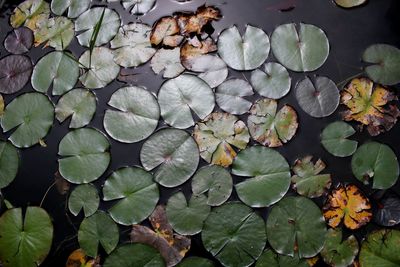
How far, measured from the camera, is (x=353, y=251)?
1.64m

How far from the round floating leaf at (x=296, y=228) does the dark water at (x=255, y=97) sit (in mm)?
64

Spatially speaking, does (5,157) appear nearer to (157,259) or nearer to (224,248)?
(157,259)

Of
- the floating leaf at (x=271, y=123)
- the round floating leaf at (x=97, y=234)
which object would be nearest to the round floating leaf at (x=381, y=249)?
the floating leaf at (x=271, y=123)

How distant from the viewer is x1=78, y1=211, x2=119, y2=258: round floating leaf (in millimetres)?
1704

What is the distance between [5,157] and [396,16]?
1.83m

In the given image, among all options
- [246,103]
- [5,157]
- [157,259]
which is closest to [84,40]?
Result: [5,157]

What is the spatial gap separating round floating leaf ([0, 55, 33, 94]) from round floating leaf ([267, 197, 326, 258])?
1.26 metres

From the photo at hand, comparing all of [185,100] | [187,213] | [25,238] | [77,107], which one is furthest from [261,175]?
[25,238]

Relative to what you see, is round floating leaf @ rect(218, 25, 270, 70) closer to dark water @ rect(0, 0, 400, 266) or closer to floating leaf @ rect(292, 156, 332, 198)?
dark water @ rect(0, 0, 400, 266)

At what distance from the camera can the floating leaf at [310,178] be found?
5.58 feet

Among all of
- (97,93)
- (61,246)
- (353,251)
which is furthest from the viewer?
(97,93)

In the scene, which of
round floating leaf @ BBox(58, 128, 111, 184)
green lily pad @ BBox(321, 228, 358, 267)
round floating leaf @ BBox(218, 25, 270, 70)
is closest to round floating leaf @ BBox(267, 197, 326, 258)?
green lily pad @ BBox(321, 228, 358, 267)

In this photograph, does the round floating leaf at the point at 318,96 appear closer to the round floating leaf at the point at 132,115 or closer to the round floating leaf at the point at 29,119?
the round floating leaf at the point at 132,115

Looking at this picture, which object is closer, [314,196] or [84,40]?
[314,196]
